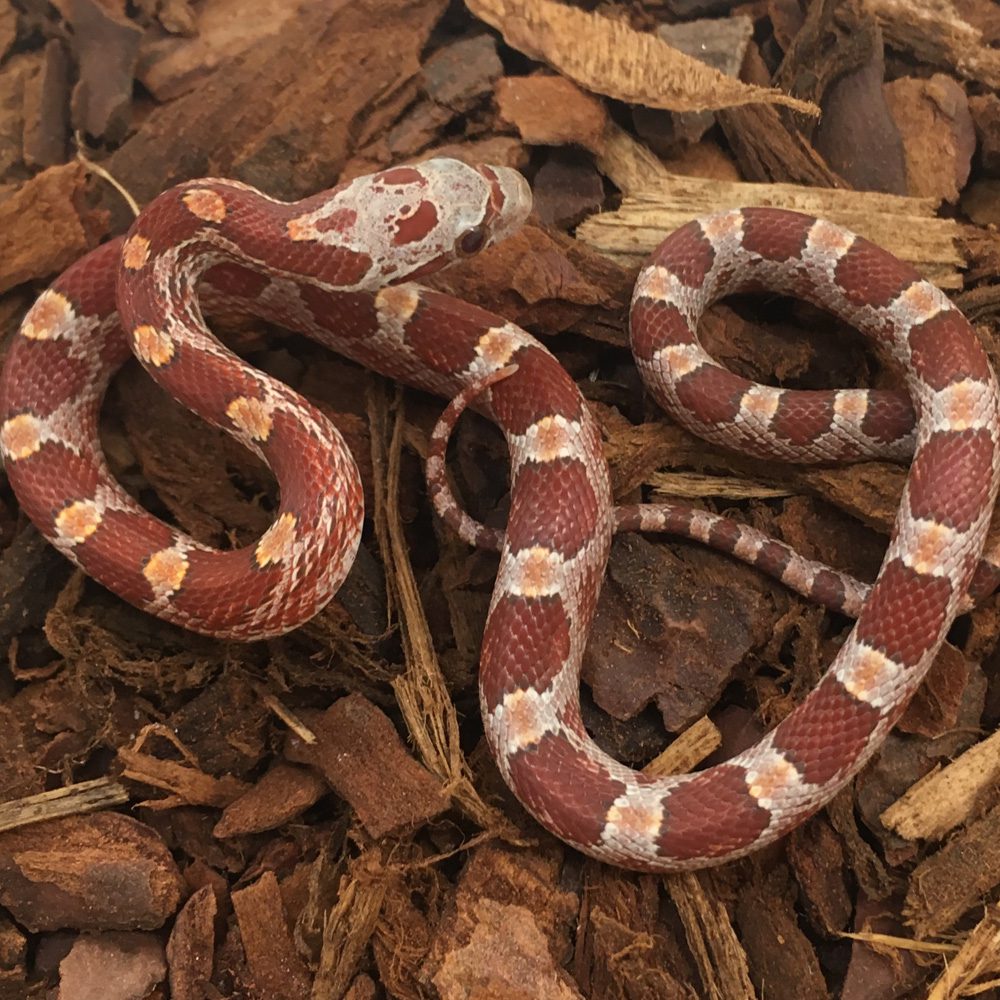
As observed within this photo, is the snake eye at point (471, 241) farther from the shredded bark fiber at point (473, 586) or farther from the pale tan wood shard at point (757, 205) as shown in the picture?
the pale tan wood shard at point (757, 205)

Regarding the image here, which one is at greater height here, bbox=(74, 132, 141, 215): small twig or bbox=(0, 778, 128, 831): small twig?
bbox=(74, 132, 141, 215): small twig

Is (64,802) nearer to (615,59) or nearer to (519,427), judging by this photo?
(519,427)

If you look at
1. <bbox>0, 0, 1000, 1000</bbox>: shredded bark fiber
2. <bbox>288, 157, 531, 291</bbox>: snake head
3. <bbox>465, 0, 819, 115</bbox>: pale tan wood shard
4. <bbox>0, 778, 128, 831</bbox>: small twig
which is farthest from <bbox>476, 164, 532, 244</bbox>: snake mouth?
<bbox>0, 778, 128, 831</bbox>: small twig

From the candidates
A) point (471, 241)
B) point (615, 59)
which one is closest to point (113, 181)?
point (471, 241)

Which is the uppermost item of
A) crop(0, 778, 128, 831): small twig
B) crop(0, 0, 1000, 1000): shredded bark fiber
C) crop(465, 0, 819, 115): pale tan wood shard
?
crop(465, 0, 819, 115): pale tan wood shard

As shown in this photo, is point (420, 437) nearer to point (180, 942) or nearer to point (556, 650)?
point (556, 650)

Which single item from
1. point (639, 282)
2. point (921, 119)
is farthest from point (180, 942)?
point (921, 119)

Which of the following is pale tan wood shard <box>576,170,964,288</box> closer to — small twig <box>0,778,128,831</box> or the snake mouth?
the snake mouth

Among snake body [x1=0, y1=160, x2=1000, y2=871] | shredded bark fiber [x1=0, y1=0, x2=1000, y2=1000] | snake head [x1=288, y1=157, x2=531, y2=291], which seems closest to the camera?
shredded bark fiber [x1=0, y1=0, x2=1000, y2=1000]
